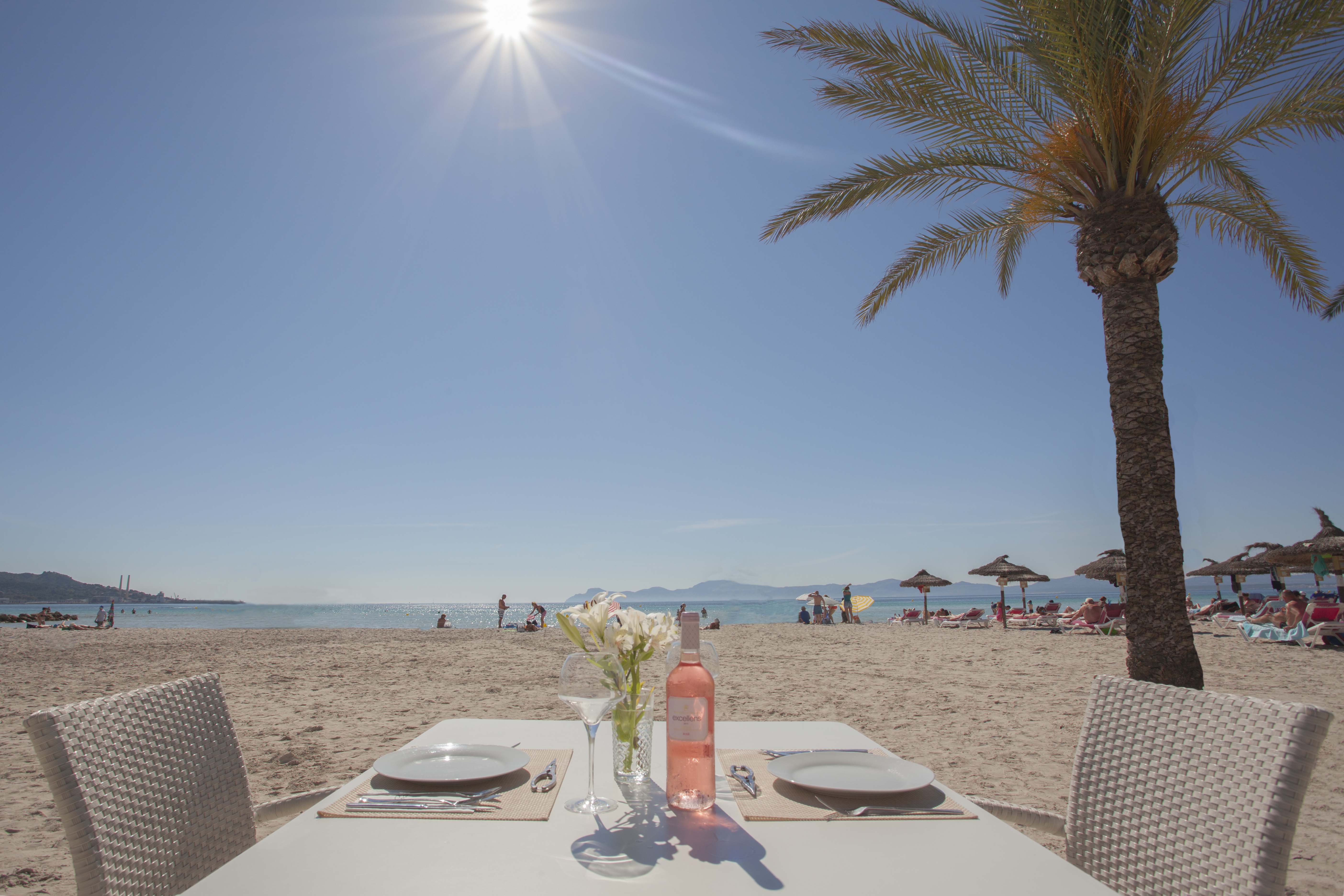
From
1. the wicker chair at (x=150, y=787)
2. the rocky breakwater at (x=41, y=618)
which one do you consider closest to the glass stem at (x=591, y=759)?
the wicker chair at (x=150, y=787)

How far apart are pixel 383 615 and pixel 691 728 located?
90909 millimetres

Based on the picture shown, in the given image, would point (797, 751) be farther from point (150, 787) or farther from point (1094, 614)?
point (1094, 614)

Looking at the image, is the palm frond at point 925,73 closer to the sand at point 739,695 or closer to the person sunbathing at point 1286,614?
the sand at point 739,695

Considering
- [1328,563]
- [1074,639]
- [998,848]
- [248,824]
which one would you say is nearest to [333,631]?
[1074,639]

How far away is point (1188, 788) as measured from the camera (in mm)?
1480

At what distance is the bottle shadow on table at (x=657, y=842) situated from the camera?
1.10 metres

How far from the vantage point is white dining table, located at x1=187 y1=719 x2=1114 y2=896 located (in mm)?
1035

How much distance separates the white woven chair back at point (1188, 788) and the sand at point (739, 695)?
0.24ft

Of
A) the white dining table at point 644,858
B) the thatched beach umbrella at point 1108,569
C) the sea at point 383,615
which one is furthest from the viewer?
the sea at point 383,615

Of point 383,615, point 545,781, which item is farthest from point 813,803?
point 383,615

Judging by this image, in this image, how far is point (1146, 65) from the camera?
15.7 feet

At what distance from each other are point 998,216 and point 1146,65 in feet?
8.38

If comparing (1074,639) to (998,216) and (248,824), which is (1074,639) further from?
(248,824)

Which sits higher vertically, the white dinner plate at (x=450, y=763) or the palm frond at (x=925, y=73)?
the palm frond at (x=925, y=73)
